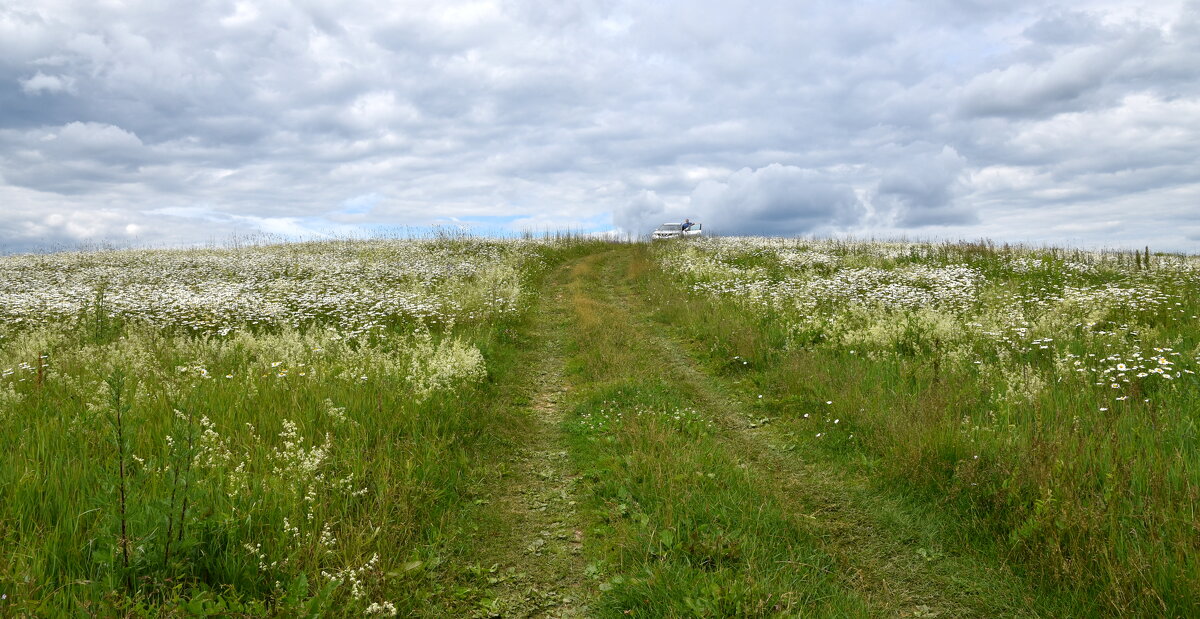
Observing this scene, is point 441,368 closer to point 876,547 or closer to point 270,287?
point 876,547

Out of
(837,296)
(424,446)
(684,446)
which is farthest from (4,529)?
(837,296)

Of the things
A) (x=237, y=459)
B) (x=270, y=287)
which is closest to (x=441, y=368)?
(x=237, y=459)

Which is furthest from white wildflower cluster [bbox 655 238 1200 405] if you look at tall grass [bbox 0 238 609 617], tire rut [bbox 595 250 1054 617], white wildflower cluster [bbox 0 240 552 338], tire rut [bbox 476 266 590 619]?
white wildflower cluster [bbox 0 240 552 338]

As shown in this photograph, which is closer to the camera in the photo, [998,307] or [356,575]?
[356,575]

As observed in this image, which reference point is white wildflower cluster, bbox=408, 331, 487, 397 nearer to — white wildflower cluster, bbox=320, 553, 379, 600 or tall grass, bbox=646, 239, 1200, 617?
white wildflower cluster, bbox=320, 553, 379, 600

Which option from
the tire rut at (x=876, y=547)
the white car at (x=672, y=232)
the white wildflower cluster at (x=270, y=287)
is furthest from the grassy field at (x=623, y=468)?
the white car at (x=672, y=232)

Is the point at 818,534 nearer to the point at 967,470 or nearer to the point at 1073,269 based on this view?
the point at 967,470

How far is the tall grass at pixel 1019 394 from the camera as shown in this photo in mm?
4375

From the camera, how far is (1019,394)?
22.8 ft

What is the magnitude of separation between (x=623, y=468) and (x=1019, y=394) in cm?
465

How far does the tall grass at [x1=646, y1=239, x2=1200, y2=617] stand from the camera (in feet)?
14.4

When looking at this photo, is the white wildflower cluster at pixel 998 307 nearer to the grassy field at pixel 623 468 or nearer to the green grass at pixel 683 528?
the grassy field at pixel 623 468

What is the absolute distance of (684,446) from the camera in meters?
6.71

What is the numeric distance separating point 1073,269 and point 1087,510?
582 inches
